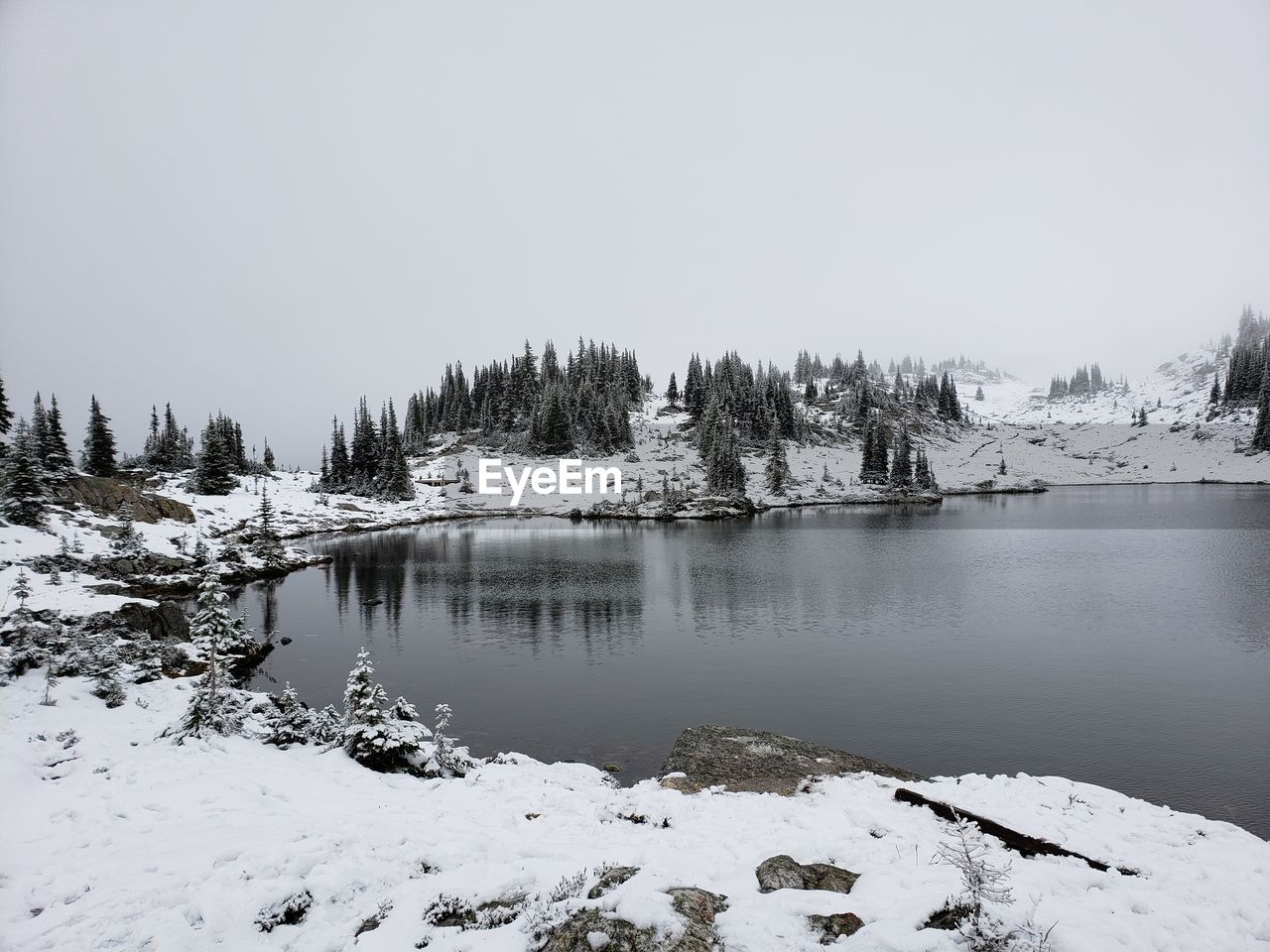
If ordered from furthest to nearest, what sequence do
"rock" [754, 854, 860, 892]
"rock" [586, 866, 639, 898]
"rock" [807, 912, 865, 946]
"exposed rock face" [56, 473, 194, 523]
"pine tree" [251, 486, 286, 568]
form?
"pine tree" [251, 486, 286, 568] → "exposed rock face" [56, 473, 194, 523] → "rock" [754, 854, 860, 892] → "rock" [586, 866, 639, 898] → "rock" [807, 912, 865, 946]

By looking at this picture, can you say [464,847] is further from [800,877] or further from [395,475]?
[395,475]

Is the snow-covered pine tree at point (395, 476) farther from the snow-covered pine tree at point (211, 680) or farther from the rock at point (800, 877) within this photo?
the rock at point (800, 877)

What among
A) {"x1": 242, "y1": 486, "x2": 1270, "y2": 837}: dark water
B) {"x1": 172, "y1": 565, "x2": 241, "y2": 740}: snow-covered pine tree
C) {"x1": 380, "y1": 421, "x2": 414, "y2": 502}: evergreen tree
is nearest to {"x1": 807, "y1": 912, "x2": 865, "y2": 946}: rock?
{"x1": 242, "y1": 486, "x2": 1270, "y2": 837}: dark water

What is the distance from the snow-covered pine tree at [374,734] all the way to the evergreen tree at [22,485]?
3609cm

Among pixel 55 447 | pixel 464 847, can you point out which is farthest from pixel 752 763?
pixel 55 447

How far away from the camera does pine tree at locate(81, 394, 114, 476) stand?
72.4 meters

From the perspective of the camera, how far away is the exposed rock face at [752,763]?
1469 cm

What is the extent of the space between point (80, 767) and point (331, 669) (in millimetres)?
15920

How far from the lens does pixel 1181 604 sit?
34.2 m

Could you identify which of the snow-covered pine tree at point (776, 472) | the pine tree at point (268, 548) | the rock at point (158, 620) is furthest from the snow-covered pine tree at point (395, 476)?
the rock at point (158, 620)

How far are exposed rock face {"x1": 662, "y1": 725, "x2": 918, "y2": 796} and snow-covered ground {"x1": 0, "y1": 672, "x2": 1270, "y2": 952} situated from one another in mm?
999

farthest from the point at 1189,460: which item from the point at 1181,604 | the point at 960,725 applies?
the point at 960,725

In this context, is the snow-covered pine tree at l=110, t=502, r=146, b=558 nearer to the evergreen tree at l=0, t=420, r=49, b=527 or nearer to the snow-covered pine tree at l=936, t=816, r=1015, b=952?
the evergreen tree at l=0, t=420, r=49, b=527

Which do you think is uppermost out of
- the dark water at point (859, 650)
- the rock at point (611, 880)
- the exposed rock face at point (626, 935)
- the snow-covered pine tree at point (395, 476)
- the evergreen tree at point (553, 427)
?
the evergreen tree at point (553, 427)
